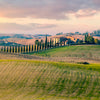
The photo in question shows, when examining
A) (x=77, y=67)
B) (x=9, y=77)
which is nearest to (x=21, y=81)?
(x=9, y=77)

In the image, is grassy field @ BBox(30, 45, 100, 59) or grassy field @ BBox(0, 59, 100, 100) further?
grassy field @ BBox(30, 45, 100, 59)

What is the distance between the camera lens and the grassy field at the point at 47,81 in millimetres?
27906

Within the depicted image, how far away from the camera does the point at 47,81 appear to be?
3359cm

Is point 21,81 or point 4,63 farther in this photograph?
point 4,63

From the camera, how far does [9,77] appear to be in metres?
36.0

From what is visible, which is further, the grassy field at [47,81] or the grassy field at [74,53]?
the grassy field at [74,53]

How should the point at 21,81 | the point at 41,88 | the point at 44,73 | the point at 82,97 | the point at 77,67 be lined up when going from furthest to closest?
1. the point at 77,67
2. the point at 44,73
3. the point at 21,81
4. the point at 41,88
5. the point at 82,97

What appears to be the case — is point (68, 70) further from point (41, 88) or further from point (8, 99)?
point (8, 99)

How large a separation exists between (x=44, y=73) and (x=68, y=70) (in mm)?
5893

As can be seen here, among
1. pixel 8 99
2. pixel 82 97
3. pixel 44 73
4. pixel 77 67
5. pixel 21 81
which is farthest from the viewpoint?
pixel 77 67

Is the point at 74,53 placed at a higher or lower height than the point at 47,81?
higher

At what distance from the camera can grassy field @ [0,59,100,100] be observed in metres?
27.9

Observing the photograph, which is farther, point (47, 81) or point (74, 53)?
point (74, 53)

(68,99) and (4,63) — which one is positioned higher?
(4,63)
